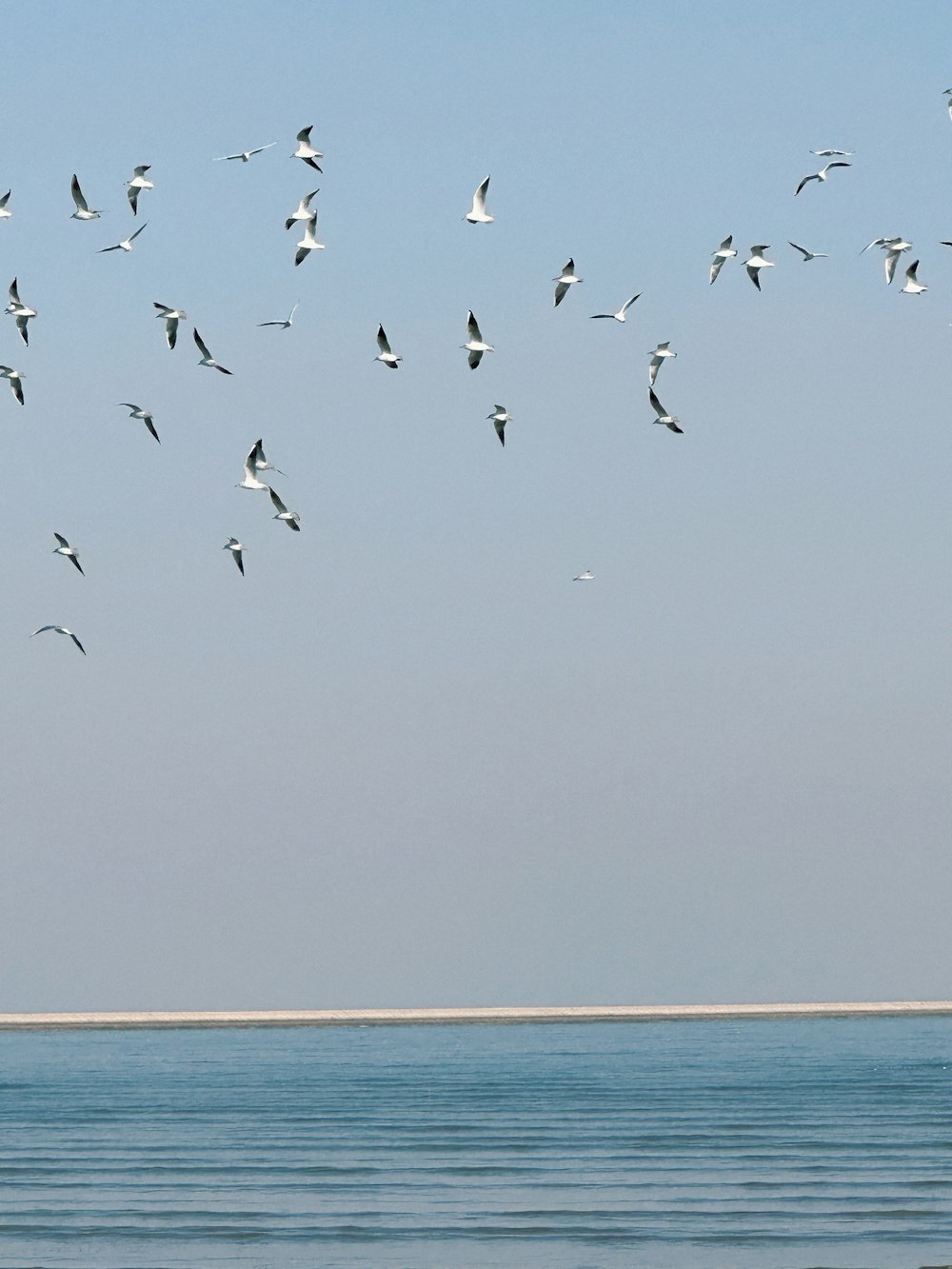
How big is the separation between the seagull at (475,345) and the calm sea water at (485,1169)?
19.7m

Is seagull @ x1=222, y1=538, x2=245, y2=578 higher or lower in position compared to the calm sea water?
higher

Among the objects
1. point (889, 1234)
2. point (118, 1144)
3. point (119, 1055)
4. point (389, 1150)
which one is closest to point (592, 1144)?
point (389, 1150)

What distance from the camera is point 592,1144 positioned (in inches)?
2517

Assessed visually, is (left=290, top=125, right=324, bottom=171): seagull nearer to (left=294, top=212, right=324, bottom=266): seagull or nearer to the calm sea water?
(left=294, top=212, right=324, bottom=266): seagull

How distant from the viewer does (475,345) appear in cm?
4722

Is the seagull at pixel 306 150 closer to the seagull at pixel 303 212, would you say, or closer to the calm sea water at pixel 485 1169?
the seagull at pixel 303 212

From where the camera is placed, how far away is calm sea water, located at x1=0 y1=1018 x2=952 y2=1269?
4434 centimetres

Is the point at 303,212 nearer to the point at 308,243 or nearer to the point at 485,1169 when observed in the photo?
the point at 308,243

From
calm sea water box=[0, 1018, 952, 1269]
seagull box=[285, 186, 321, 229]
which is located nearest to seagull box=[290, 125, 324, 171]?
seagull box=[285, 186, 321, 229]

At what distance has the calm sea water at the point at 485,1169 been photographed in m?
44.3

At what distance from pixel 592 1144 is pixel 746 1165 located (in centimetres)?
751

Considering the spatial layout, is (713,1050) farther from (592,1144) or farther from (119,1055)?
(592,1144)

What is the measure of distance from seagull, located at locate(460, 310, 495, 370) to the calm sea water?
64.5 feet

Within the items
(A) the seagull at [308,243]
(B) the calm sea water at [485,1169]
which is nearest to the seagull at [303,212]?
(A) the seagull at [308,243]
